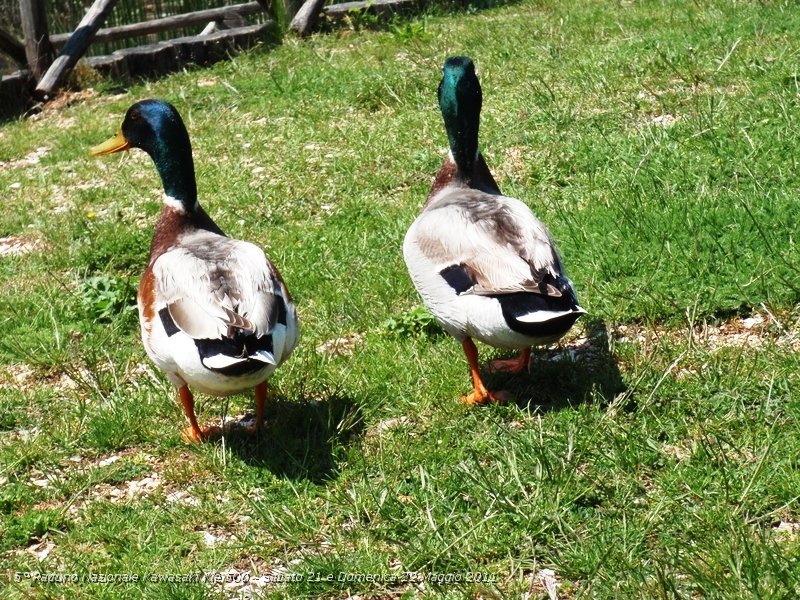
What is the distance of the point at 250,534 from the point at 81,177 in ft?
18.1

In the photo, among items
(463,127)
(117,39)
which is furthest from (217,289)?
(117,39)

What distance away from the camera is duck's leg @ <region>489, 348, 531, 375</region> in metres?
4.95

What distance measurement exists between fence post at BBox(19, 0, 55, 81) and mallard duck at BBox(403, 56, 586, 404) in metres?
7.18

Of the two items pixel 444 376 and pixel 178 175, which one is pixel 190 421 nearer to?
pixel 444 376

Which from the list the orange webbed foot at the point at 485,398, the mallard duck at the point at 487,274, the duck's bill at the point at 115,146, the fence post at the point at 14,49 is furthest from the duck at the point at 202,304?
the fence post at the point at 14,49

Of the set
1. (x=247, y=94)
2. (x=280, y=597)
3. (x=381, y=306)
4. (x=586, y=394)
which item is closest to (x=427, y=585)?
(x=280, y=597)

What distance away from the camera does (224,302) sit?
436 cm

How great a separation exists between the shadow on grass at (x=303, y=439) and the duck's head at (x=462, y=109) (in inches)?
60.1

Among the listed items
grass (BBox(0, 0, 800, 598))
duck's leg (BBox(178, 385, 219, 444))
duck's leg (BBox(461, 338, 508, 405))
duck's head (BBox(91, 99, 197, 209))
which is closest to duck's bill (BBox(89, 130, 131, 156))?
duck's head (BBox(91, 99, 197, 209))

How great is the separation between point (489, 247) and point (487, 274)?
0.18m

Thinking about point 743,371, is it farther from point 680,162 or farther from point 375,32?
point 375,32

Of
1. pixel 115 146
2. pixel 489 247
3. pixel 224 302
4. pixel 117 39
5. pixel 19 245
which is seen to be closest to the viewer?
pixel 224 302

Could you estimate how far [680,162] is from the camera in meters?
6.60

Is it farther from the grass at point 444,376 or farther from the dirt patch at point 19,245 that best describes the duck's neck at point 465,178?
the dirt patch at point 19,245
